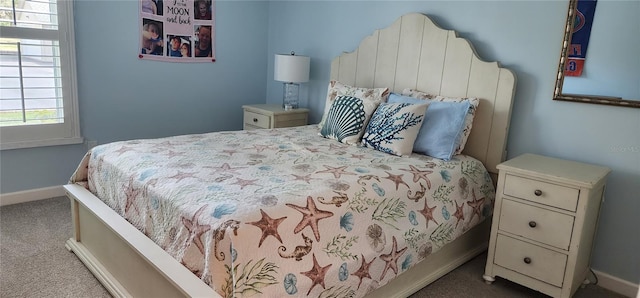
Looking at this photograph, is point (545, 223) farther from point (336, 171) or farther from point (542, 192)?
point (336, 171)

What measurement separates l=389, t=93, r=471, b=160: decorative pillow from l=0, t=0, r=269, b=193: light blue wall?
2046mm

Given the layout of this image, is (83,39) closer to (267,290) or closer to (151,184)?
(151,184)

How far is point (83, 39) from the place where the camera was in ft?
10.1

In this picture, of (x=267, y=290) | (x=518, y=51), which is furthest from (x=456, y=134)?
(x=267, y=290)

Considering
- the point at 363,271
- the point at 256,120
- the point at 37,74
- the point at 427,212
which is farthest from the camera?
the point at 256,120

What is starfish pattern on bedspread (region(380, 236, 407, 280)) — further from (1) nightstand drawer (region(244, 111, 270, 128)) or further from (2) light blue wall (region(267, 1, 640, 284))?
(1) nightstand drawer (region(244, 111, 270, 128))

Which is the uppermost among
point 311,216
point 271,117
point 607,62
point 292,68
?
point 607,62

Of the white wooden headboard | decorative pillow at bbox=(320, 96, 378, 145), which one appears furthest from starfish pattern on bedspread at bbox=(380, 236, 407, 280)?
the white wooden headboard

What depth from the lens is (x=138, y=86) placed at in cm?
343

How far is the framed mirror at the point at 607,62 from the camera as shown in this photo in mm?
2172

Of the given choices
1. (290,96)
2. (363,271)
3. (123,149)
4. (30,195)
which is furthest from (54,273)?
(290,96)

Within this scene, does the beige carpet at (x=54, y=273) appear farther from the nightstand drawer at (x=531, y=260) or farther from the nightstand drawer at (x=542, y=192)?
the nightstand drawer at (x=542, y=192)

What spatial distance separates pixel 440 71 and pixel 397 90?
0.35 meters

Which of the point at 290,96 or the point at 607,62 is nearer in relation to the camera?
the point at 607,62
